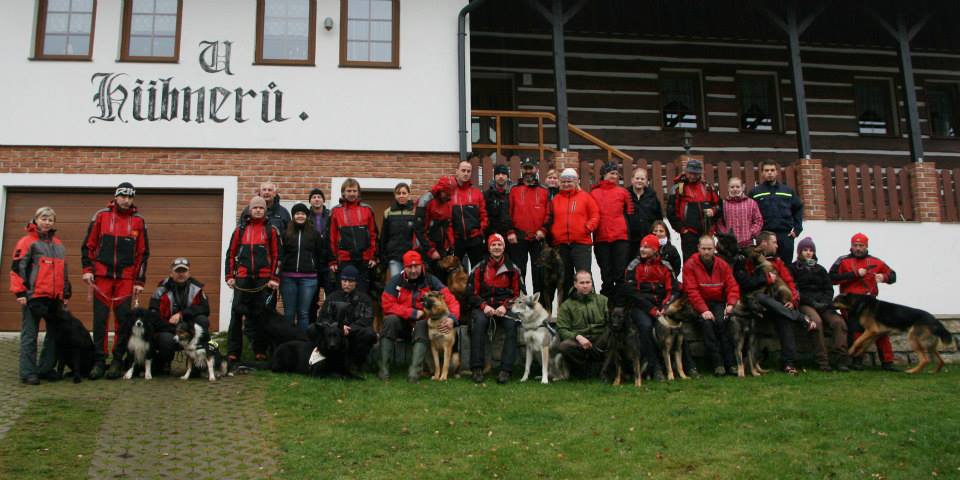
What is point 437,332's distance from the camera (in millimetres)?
8234

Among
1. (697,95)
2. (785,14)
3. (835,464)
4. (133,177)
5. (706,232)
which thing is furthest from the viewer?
(697,95)

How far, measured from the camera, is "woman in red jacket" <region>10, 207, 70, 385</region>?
306 inches

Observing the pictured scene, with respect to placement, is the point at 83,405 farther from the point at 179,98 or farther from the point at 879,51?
the point at 879,51

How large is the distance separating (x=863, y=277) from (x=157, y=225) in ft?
31.1

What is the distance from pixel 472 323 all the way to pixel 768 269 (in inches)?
130

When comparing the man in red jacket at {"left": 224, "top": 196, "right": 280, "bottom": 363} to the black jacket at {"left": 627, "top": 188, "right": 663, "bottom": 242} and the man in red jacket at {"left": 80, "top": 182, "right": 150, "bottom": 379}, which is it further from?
the black jacket at {"left": 627, "top": 188, "right": 663, "bottom": 242}

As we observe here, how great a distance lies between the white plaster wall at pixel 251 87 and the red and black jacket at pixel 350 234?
3222 mm

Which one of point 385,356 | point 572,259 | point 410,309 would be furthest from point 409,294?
point 572,259

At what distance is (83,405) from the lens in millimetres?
6777

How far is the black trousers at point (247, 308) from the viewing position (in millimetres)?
8469

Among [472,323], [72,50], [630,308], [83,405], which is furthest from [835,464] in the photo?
[72,50]

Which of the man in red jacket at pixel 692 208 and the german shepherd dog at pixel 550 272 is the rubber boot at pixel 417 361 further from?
the man in red jacket at pixel 692 208

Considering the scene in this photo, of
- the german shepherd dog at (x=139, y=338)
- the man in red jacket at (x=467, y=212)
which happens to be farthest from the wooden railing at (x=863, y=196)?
the german shepherd dog at (x=139, y=338)

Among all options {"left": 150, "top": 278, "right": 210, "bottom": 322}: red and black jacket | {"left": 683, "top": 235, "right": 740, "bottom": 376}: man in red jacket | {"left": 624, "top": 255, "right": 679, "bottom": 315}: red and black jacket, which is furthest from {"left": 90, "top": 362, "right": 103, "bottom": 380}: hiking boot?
{"left": 683, "top": 235, "right": 740, "bottom": 376}: man in red jacket
